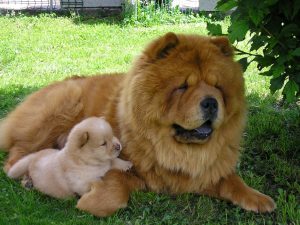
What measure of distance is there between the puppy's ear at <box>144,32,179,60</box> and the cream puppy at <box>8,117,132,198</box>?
60 cm

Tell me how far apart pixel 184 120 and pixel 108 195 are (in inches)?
28.2

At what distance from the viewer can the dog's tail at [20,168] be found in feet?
11.7

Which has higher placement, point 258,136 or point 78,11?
point 78,11

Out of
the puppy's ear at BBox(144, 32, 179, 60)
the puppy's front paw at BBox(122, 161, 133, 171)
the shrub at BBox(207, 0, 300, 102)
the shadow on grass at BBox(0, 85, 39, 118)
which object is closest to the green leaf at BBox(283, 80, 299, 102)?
the shrub at BBox(207, 0, 300, 102)

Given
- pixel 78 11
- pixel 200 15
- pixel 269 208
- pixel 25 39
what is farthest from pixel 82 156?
pixel 78 11

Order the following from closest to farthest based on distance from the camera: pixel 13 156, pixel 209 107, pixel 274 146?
pixel 209 107 → pixel 13 156 → pixel 274 146

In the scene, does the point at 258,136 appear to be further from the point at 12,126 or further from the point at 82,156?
the point at 12,126

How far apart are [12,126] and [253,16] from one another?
2.24 meters

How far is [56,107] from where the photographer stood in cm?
387

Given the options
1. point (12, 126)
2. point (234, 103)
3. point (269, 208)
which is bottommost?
point (269, 208)

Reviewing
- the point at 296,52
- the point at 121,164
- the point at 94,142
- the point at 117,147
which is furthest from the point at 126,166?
the point at 296,52

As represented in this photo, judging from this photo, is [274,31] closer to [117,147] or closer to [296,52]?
[296,52]

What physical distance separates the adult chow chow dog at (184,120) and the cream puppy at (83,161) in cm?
11

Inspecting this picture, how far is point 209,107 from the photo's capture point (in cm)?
296
